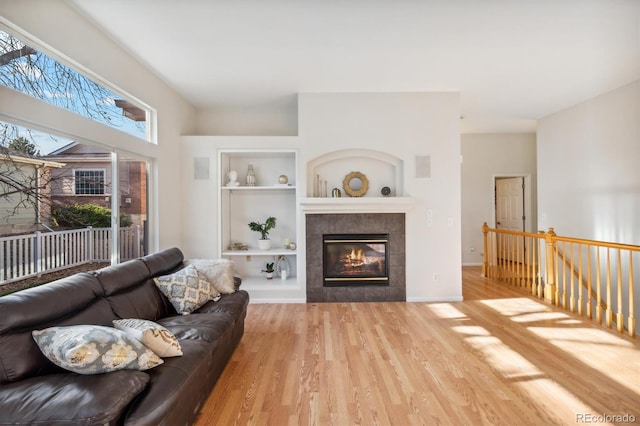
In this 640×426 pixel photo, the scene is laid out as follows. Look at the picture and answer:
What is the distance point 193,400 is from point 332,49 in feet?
10.4

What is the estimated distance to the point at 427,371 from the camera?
249cm

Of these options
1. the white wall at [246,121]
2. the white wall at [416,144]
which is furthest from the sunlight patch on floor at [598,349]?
the white wall at [246,121]

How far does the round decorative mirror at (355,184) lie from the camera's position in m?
4.48

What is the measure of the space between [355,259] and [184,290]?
2.45 metres

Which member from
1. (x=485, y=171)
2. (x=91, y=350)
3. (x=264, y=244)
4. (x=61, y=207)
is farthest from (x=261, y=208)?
(x=485, y=171)

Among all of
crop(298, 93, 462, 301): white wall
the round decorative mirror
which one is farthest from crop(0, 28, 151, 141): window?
the round decorative mirror

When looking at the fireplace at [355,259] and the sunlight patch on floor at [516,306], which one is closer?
the sunlight patch on floor at [516,306]

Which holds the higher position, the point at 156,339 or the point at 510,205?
the point at 510,205

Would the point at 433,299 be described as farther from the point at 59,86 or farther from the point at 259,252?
the point at 59,86

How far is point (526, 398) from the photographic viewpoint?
83.8 inches

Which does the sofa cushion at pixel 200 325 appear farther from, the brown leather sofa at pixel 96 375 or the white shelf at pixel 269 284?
the white shelf at pixel 269 284

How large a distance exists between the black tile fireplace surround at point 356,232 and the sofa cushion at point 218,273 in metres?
1.43

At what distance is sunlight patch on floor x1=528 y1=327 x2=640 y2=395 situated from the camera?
240 cm

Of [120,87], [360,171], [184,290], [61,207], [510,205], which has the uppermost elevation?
[120,87]
